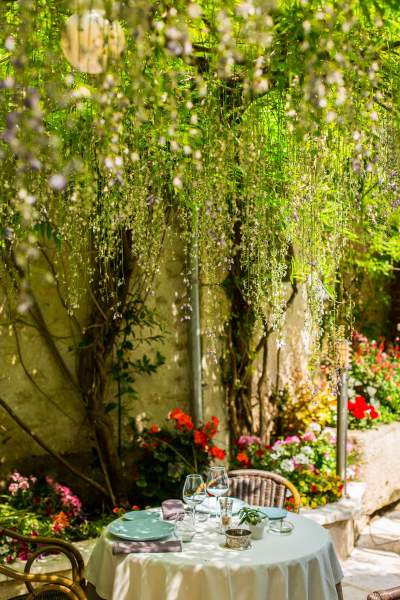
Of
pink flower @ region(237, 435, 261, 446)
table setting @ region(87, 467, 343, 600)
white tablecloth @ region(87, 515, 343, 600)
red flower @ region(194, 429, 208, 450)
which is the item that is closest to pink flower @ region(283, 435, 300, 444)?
pink flower @ region(237, 435, 261, 446)

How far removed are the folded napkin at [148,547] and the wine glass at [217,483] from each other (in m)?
0.36

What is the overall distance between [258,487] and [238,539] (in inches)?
40.5

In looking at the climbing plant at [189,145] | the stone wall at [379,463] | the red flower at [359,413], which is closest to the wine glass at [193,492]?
the climbing plant at [189,145]

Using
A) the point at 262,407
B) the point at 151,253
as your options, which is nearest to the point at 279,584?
the point at 151,253

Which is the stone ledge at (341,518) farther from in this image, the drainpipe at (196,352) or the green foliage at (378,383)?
the green foliage at (378,383)

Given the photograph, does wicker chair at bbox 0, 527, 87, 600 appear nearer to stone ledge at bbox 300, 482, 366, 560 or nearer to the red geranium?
stone ledge at bbox 300, 482, 366, 560

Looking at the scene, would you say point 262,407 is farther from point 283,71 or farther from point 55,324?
point 283,71

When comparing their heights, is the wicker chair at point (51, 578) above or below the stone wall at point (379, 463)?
above

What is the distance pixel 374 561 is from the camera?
→ 4.86 m

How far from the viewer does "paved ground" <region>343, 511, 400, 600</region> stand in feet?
14.4

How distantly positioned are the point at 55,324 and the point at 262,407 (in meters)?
1.83

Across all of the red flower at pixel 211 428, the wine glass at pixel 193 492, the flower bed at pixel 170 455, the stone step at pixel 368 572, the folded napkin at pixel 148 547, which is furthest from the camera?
the red flower at pixel 211 428

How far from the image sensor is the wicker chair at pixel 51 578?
2.89 m

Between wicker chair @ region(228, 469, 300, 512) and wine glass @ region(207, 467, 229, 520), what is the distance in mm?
702
